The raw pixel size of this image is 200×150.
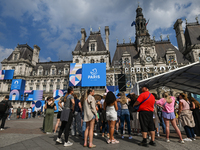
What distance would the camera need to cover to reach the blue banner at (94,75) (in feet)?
95.2

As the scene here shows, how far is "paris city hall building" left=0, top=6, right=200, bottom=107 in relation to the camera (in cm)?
3070

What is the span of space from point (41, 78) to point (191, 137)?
133ft

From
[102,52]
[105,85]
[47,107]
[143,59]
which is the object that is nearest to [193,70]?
[47,107]

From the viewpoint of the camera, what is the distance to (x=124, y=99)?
5496 mm

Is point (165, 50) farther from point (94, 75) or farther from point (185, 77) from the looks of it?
point (185, 77)

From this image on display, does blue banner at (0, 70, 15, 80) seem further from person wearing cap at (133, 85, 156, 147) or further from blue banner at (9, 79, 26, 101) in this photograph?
person wearing cap at (133, 85, 156, 147)

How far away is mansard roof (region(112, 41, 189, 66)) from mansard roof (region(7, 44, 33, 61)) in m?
31.7

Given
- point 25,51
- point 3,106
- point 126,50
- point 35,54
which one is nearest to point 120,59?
point 126,50

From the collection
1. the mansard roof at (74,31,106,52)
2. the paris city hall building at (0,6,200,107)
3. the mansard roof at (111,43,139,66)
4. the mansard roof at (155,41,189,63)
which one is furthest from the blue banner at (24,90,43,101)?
the mansard roof at (155,41,189,63)

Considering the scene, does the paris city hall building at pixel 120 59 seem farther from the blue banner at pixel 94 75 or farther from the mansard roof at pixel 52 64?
the blue banner at pixel 94 75

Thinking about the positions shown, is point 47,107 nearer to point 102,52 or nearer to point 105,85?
point 105,85

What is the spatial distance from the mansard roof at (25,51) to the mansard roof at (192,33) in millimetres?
53544

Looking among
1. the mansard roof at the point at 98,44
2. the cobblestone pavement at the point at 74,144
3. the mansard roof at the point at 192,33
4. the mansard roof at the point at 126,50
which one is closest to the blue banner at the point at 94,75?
the mansard roof at the point at 126,50

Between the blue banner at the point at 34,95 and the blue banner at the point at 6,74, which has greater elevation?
the blue banner at the point at 6,74
